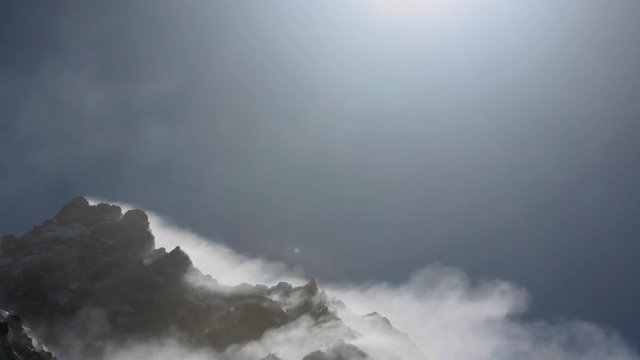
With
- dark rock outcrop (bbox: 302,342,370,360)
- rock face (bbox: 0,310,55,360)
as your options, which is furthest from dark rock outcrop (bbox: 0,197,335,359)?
rock face (bbox: 0,310,55,360)

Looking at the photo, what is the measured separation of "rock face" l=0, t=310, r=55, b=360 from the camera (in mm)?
107062

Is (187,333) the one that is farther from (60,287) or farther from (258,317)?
(60,287)

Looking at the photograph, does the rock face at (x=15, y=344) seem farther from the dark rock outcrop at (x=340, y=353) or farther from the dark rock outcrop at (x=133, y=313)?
the dark rock outcrop at (x=340, y=353)

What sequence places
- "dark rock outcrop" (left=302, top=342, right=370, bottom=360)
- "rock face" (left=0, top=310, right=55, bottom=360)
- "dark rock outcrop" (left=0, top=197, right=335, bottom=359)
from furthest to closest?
"dark rock outcrop" (left=0, top=197, right=335, bottom=359), "dark rock outcrop" (left=302, top=342, right=370, bottom=360), "rock face" (left=0, top=310, right=55, bottom=360)

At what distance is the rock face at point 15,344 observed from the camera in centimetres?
10706

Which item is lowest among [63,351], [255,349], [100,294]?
[63,351]

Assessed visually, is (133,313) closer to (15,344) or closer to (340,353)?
(15,344)

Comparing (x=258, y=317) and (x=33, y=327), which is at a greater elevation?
(x=258, y=317)

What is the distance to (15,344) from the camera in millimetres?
118875

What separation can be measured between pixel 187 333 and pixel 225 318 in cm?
1516

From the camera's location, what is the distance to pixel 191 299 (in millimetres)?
199125

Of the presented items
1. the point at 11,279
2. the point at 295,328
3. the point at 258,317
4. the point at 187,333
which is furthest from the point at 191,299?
the point at 11,279

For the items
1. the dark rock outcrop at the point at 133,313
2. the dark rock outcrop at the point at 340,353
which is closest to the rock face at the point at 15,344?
the dark rock outcrop at the point at 133,313

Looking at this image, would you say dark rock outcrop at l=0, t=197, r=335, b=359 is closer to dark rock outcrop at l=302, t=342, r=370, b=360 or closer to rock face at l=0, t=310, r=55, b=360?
dark rock outcrop at l=302, t=342, r=370, b=360
